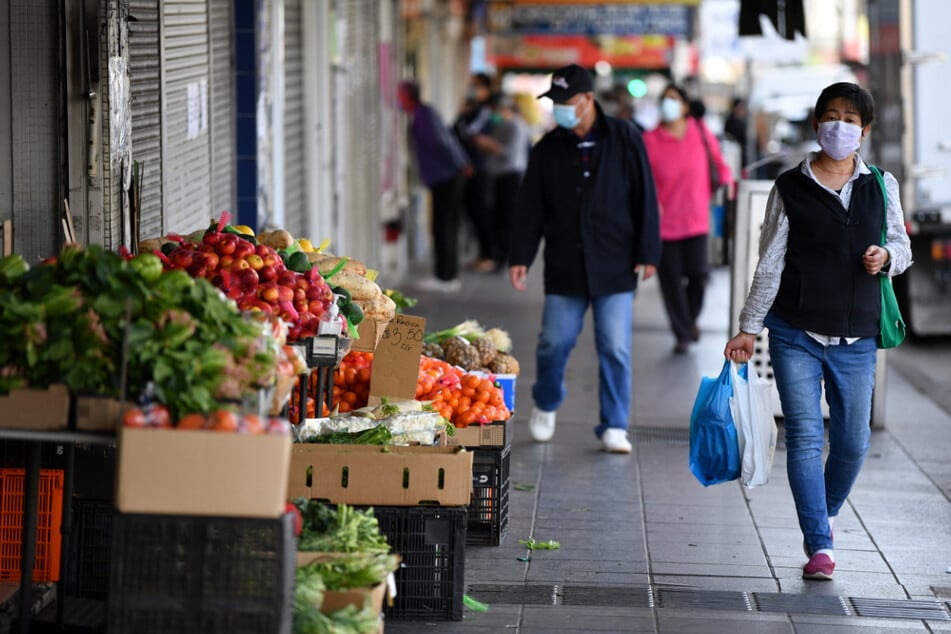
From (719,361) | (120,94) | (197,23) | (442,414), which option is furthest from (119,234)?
(719,361)

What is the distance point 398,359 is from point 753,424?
1.55 meters

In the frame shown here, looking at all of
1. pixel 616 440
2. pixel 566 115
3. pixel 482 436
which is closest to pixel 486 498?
pixel 482 436

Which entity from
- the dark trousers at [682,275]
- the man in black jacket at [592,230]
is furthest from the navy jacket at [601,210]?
the dark trousers at [682,275]

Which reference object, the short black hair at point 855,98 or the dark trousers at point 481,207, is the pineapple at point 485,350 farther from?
the dark trousers at point 481,207

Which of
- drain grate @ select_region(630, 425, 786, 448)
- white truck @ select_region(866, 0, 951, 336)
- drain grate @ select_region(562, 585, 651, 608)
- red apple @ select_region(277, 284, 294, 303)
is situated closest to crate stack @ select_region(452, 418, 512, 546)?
drain grate @ select_region(562, 585, 651, 608)

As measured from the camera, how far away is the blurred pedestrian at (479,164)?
17938 mm

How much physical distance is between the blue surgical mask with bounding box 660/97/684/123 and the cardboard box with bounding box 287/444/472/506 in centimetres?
679

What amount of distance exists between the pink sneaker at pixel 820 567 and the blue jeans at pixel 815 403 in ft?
0.16

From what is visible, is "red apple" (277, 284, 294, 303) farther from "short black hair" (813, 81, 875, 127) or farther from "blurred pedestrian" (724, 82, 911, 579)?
"short black hair" (813, 81, 875, 127)

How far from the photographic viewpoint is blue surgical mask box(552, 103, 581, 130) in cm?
777

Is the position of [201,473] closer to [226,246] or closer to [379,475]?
[379,475]

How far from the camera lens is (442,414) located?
6.36 metres

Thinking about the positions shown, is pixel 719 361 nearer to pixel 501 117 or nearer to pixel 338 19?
pixel 338 19

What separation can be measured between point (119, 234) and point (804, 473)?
304 centimetres
